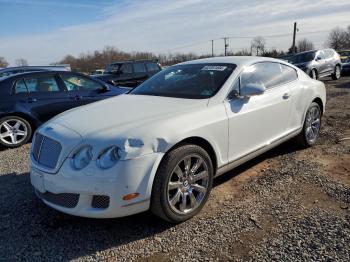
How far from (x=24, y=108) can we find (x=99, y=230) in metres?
4.20

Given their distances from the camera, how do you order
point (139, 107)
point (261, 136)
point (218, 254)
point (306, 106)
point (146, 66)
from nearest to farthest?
point (218, 254) → point (139, 107) → point (261, 136) → point (306, 106) → point (146, 66)

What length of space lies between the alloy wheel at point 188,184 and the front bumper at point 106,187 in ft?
0.97

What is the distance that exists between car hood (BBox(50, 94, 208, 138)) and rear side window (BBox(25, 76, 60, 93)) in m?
3.26

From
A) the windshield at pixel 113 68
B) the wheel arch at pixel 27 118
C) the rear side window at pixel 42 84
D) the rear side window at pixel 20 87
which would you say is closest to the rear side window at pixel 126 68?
the windshield at pixel 113 68

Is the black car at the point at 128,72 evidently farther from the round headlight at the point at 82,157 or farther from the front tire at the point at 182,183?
the round headlight at the point at 82,157

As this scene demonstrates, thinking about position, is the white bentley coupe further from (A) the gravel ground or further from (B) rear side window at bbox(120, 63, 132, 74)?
(B) rear side window at bbox(120, 63, 132, 74)

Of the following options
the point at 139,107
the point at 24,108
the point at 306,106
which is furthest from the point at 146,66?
the point at 139,107

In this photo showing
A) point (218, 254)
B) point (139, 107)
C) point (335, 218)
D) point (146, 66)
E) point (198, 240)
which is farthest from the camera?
point (146, 66)

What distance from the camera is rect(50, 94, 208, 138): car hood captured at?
3143mm

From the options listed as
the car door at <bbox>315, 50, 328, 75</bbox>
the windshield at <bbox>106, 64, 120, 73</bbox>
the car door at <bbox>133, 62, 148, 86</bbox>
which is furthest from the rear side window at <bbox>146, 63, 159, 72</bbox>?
the car door at <bbox>315, 50, 328, 75</bbox>

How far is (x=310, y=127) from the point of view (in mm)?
5457

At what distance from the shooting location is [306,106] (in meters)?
5.22

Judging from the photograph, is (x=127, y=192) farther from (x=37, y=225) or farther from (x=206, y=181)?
(x=37, y=225)

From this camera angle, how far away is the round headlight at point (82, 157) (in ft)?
9.59
